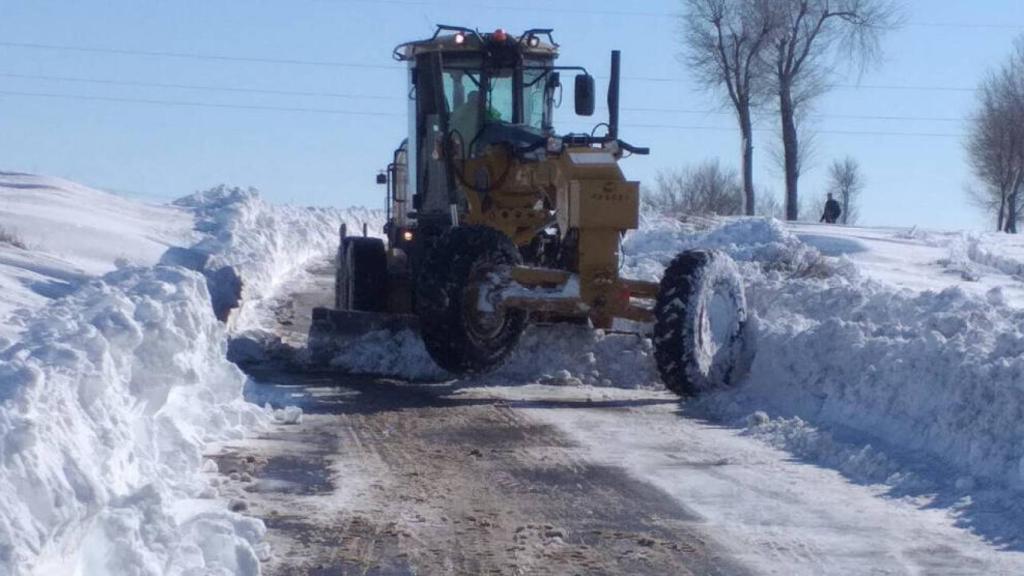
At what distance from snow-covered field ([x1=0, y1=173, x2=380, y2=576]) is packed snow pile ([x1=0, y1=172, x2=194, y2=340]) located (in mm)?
70

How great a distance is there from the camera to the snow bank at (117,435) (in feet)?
17.0

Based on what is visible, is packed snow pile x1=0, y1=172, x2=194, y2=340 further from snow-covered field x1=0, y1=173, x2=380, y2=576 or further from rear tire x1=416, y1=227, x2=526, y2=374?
rear tire x1=416, y1=227, x2=526, y2=374

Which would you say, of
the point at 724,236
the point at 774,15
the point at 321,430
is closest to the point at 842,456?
the point at 321,430

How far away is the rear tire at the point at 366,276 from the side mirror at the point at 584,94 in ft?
9.00

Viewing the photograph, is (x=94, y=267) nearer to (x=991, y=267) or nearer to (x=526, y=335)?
(x=526, y=335)

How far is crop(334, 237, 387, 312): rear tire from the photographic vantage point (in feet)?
48.2

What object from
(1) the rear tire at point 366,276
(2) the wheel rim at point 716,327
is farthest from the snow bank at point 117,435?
(1) the rear tire at point 366,276

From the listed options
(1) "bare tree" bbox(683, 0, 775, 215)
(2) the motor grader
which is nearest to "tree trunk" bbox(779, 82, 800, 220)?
(1) "bare tree" bbox(683, 0, 775, 215)

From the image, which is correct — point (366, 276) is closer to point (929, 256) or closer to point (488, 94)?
point (488, 94)

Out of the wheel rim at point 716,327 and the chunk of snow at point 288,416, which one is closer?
the chunk of snow at point 288,416

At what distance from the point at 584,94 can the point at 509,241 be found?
1.75m

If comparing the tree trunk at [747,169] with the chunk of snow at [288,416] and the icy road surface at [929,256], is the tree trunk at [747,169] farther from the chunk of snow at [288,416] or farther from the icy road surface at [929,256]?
the chunk of snow at [288,416]

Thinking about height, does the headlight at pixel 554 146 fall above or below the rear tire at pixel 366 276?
above

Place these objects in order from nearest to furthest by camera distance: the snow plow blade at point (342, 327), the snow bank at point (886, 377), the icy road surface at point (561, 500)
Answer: the icy road surface at point (561, 500) → the snow bank at point (886, 377) → the snow plow blade at point (342, 327)
